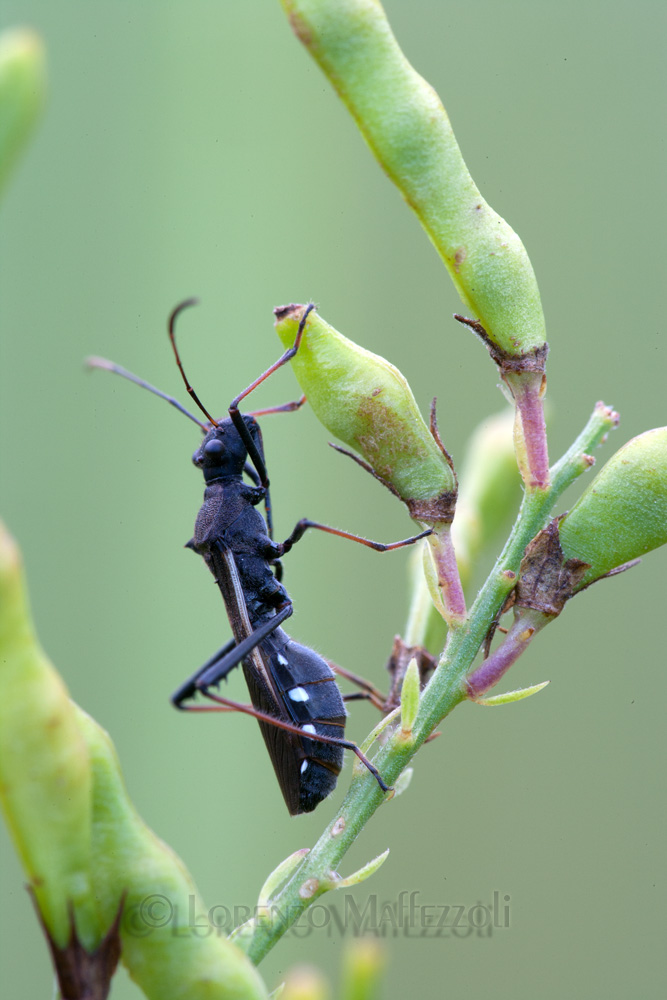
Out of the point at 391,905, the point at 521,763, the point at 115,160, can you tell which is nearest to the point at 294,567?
the point at 521,763

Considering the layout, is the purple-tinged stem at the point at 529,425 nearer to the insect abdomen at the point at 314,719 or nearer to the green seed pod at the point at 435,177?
the green seed pod at the point at 435,177

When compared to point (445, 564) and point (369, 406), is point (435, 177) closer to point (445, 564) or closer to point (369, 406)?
point (369, 406)

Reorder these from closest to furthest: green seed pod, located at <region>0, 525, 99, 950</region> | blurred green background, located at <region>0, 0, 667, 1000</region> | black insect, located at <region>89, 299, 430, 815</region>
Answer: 1. green seed pod, located at <region>0, 525, 99, 950</region>
2. black insect, located at <region>89, 299, 430, 815</region>
3. blurred green background, located at <region>0, 0, 667, 1000</region>

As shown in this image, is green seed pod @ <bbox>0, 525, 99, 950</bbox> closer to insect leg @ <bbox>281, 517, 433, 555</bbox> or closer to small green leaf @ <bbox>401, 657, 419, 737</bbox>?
small green leaf @ <bbox>401, 657, 419, 737</bbox>

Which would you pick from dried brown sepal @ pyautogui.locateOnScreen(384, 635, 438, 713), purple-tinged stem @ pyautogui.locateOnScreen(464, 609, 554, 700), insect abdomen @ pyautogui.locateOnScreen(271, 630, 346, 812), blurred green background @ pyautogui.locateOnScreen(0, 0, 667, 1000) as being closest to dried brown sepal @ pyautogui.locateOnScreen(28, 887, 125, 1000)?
purple-tinged stem @ pyautogui.locateOnScreen(464, 609, 554, 700)

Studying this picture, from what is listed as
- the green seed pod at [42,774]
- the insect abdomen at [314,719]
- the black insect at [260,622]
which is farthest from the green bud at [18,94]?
the insect abdomen at [314,719]

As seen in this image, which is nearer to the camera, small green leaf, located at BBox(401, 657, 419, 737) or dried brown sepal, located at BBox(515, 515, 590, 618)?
small green leaf, located at BBox(401, 657, 419, 737)
